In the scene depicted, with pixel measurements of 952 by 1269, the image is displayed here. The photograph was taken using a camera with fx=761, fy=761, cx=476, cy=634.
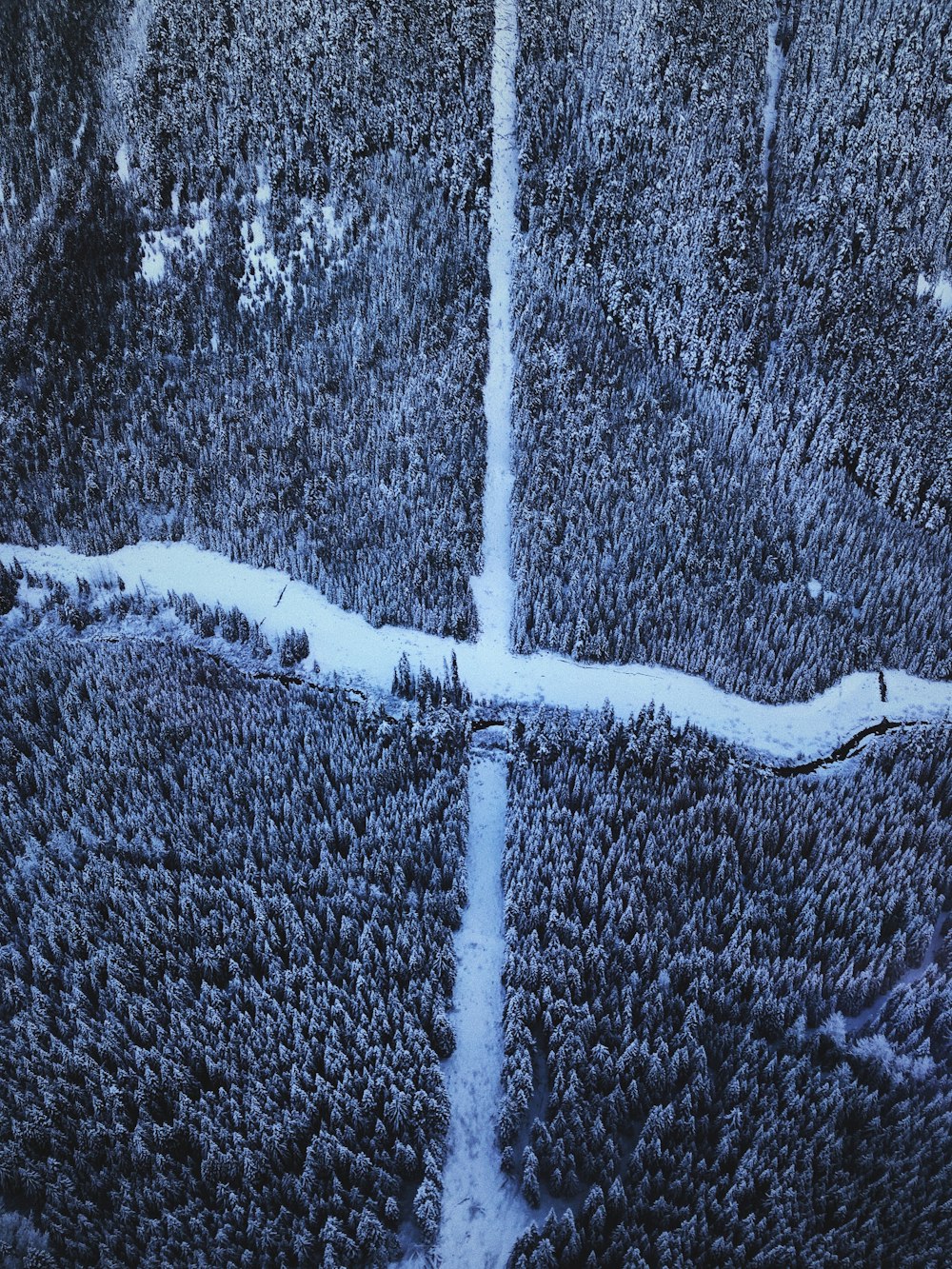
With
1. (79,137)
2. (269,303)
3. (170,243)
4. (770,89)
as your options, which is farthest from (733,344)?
(79,137)

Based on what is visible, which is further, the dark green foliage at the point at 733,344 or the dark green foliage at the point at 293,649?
the dark green foliage at the point at 733,344

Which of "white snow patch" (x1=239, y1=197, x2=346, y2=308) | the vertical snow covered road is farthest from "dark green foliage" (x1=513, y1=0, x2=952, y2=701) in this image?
"white snow patch" (x1=239, y1=197, x2=346, y2=308)

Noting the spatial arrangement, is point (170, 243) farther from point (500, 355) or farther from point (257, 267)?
point (500, 355)

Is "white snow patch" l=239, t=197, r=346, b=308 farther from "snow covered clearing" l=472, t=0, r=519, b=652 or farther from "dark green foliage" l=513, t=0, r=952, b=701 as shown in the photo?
"dark green foliage" l=513, t=0, r=952, b=701

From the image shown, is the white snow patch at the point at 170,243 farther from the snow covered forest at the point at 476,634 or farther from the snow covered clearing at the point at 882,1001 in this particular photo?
the snow covered clearing at the point at 882,1001

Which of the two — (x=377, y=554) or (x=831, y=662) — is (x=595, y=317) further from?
(x=831, y=662)

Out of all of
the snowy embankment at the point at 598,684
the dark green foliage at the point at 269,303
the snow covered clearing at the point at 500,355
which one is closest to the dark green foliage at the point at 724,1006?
the snowy embankment at the point at 598,684

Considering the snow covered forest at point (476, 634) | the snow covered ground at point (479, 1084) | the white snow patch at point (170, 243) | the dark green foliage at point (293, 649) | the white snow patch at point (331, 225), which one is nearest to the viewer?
the snow covered ground at point (479, 1084)
